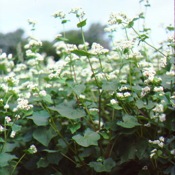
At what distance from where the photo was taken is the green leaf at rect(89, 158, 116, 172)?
208 cm

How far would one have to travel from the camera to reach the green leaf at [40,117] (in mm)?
2143

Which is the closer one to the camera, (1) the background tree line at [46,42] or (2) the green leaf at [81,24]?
(2) the green leaf at [81,24]

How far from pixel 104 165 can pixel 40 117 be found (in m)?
0.46

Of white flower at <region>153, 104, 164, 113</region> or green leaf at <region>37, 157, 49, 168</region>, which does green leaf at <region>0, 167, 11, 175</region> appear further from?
white flower at <region>153, 104, 164, 113</region>

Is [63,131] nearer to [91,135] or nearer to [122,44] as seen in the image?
[91,135]

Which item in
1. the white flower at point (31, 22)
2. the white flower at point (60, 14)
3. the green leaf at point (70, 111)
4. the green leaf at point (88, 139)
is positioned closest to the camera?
the green leaf at point (88, 139)

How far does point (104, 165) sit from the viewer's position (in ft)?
6.90

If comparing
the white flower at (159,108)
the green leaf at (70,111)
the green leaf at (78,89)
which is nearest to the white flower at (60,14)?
the green leaf at (78,89)

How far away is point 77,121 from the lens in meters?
2.28

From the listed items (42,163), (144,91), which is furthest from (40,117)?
(144,91)

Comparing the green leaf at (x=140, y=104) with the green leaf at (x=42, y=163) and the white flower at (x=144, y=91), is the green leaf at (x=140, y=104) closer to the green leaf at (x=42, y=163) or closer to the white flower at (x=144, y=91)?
the white flower at (x=144, y=91)

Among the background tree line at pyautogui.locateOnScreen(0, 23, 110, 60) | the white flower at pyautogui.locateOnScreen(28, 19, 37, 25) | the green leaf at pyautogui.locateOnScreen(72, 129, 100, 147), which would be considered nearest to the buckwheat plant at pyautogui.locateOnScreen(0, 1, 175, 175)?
the green leaf at pyautogui.locateOnScreen(72, 129, 100, 147)

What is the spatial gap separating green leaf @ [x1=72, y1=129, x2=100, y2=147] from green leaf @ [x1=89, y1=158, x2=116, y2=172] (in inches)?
5.7

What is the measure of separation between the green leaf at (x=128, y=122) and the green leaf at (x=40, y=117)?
0.43 metres
